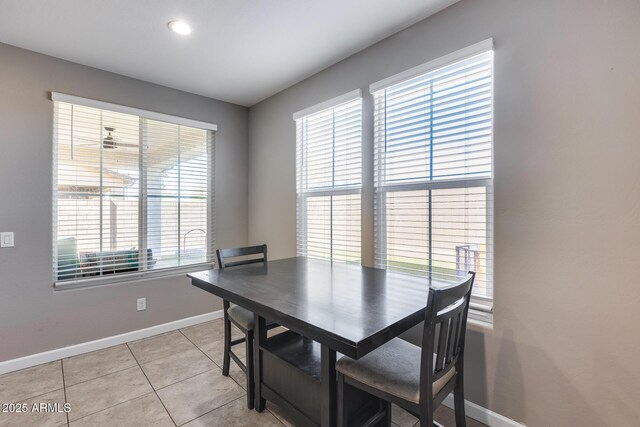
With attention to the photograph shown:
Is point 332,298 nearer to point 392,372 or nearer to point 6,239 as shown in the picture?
point 392,372

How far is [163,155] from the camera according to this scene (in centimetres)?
319

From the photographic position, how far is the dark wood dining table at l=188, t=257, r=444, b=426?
3.76ft

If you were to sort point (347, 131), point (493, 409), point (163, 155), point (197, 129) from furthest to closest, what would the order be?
point (197, 129) → point (163, 155) → point (347, 131) → point (493, 409)

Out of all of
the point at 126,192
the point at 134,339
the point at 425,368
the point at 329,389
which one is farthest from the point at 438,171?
the point at 134,339

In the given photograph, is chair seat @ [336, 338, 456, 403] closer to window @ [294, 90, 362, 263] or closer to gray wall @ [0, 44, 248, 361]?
window @ [294, 90, 362, 263]

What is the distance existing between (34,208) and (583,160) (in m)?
3.80

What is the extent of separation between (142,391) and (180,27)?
2.60 m

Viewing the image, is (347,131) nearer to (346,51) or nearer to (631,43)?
(346,51)

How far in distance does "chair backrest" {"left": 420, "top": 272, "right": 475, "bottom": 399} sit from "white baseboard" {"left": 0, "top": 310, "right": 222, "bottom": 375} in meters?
2.87

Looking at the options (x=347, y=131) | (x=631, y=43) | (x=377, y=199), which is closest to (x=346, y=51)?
(x=347, y=131)

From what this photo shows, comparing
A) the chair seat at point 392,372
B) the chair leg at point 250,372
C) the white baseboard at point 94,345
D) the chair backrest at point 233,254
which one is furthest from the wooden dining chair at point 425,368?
the white baseboard at point 94,345

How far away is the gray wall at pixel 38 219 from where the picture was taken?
2.37 meters

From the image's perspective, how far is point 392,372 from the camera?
4.34ft

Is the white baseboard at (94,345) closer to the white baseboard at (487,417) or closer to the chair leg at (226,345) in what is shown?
the chair leg at (226,345)
